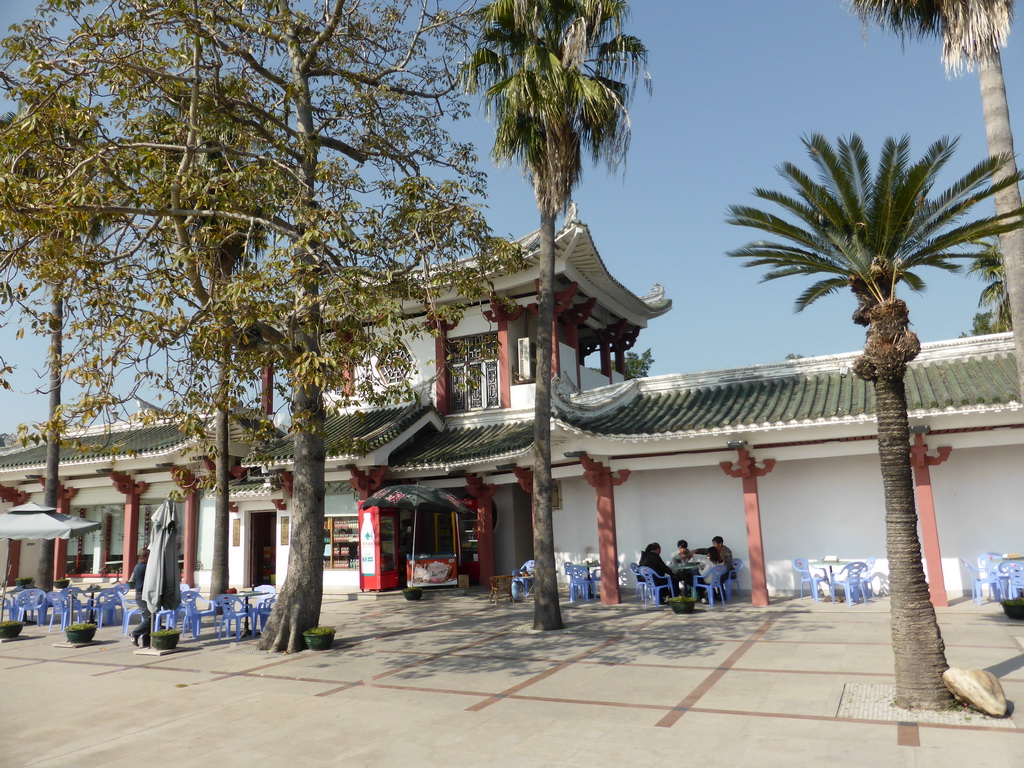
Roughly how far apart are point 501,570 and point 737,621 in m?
7.65

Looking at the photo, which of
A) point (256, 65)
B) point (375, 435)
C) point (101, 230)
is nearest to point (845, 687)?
point (256, 65)

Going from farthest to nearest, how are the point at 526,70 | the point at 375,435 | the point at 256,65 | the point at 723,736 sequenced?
the point at 375,435, the point at 526,70, the point at 256,65, the point at 723,736

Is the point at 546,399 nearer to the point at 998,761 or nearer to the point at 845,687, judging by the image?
the point at 845,687

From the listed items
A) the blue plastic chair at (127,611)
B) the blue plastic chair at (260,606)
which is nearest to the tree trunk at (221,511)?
the blue plastic chair at (127,611)

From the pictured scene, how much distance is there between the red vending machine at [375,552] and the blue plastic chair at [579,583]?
455 centimetres

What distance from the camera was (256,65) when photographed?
10.3m

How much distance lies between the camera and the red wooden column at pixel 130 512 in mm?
21734

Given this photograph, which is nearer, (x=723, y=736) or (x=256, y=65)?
(x=723, y=736)

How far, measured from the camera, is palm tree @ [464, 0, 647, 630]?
11.3 metres

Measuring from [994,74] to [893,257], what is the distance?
4238 millimetres

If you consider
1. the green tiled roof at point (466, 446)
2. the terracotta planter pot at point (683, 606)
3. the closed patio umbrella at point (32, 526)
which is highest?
the green tiled roof at point (466, 446)

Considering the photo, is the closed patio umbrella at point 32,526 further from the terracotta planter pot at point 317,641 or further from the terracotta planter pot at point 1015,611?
the terracotta planter pot at point 1015,611

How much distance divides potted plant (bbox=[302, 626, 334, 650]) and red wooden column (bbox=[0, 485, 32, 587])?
60.9ft

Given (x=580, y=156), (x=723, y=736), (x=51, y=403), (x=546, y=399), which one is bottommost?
(x=723, y=736)
